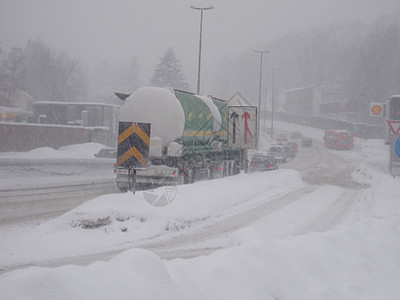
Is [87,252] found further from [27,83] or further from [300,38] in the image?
[300,38]

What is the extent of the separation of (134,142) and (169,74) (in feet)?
183

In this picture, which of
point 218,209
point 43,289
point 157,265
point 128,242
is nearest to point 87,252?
point 128,242

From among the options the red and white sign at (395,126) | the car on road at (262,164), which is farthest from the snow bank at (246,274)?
the car on road at (262,164)

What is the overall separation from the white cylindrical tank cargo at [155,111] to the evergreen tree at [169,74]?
48.4 meters

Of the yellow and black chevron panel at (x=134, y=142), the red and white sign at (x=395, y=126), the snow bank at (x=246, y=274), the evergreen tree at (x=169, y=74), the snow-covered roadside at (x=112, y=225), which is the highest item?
the evergreen tree at (x=169, y=74)

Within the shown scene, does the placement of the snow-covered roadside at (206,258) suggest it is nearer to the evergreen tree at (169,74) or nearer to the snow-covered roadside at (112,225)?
the snow-covered roadside at (112,225)

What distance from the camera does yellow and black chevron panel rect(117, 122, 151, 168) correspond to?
1107 centimetres

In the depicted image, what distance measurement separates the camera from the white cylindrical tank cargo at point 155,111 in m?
16.1

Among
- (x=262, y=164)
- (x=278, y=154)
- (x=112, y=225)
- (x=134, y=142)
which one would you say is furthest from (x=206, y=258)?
(x=278, y=154)

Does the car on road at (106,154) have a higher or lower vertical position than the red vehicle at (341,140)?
lower

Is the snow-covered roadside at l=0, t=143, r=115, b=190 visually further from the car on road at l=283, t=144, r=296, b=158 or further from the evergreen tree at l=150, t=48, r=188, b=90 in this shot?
the evergreen tree at l=150, t=48, r=188, b=90

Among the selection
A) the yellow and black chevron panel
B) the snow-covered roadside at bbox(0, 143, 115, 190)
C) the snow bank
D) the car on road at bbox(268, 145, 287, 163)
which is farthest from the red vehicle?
the snow bank

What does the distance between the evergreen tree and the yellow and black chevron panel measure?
53765 millimetres

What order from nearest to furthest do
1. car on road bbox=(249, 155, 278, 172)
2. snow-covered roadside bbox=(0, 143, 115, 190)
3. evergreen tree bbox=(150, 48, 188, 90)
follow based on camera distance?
snow-covered roadside bbox=(0, 143, 115, 190) < car on road bbox=(249, 155, 278, 172) < evergreen tree bbox=(150, 48, 188, 90)
